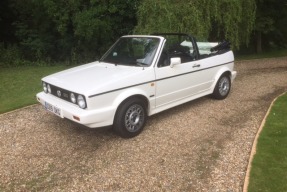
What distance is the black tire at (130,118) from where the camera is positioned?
5215mm

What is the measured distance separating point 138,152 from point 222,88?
3.55m

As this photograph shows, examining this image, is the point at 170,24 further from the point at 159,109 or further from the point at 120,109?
the point at 120,109

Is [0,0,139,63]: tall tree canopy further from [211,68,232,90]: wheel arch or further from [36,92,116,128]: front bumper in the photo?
[36,92,116,128]: front bumper

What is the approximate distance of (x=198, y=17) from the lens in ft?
33.1

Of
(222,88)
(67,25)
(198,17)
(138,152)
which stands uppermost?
(67,25)

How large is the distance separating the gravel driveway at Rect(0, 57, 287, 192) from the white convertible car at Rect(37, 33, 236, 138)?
47cm

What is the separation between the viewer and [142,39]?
→ 6285mm

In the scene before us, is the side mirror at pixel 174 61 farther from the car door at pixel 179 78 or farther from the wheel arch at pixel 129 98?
the wheel arch at pixel 129 98

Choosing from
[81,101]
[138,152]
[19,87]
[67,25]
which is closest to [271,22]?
[67,25]

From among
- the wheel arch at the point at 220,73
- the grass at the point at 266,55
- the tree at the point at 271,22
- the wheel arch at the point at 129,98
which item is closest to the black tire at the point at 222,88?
the wheel arch at the point at 220,73

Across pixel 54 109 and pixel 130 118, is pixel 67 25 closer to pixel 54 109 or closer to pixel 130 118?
pixel 54 109

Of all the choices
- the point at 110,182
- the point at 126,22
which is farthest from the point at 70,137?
the point at 126,22

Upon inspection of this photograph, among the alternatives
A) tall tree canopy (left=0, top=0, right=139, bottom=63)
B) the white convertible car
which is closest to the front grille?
the white convertible car

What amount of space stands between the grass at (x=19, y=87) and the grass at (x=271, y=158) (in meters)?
5.71
